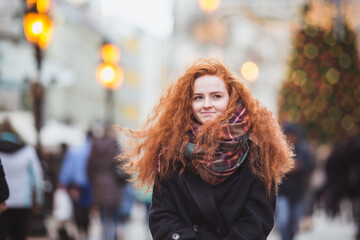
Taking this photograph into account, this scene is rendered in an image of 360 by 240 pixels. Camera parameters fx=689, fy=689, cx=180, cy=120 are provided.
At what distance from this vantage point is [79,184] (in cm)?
1175

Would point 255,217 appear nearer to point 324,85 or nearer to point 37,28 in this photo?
point 37,28

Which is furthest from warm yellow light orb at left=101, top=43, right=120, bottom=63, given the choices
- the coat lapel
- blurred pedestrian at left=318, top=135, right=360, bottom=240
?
the coat lapel

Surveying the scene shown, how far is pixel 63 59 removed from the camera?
58.0m

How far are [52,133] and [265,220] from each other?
60.9 feet

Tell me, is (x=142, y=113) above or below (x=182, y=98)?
below

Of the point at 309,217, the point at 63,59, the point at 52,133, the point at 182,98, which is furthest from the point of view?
the point at 63,59

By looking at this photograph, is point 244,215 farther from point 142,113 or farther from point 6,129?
point 142,113

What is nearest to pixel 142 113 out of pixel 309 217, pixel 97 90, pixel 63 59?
pixel 97 90

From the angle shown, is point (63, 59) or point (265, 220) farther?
point (63, 59)

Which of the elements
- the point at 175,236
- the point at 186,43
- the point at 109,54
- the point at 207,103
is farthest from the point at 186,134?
the point at 186,43

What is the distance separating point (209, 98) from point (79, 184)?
26.1ft

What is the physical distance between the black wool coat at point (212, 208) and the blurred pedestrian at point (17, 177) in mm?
A: 4096

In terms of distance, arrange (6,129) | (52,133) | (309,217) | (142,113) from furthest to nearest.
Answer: (142,113) → (52,133) → (309,217) → (6,129)

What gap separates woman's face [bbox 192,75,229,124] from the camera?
4105 millimetres
